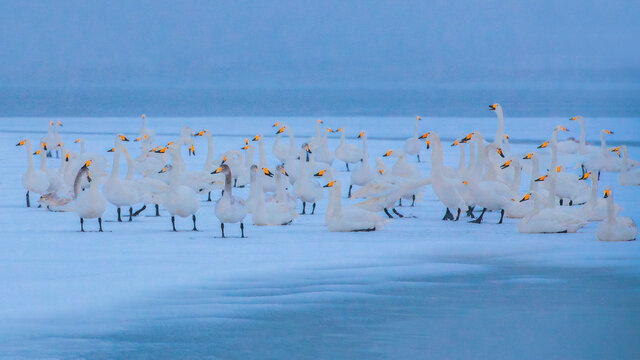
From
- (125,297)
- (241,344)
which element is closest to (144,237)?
(125,297)

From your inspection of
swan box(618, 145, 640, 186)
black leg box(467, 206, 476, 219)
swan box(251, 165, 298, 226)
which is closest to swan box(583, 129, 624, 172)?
swan box(618, 145, 640, 186)

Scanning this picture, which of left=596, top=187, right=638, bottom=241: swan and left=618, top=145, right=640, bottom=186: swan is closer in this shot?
left=596, top=187, right=638, bottom=241: swan

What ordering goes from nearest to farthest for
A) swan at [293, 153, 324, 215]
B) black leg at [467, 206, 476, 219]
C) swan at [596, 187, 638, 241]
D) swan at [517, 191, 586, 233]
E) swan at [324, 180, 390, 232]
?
swan at [596, 187, 638, 241] → swan at [517, 191, 586, 233] → swan at [324, 180, 390, 232] → black leg at [467, 206, 476, 219] → swan at [293, 153, 324, 215]

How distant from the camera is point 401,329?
6273mm

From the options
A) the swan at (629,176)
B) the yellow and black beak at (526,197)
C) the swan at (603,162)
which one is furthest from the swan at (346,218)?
the swan at (603,162)

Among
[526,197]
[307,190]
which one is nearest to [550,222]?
[526,197]

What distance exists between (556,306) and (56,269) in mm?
3786

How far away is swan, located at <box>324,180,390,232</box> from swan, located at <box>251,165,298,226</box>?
562mm

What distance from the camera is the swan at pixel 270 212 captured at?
35.5 feet

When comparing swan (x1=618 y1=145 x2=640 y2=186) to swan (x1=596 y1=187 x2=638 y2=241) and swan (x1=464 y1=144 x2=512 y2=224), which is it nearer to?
swan (x1=464 y1=144 x2=512 y2=224)

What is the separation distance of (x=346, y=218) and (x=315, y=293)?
3095 mm

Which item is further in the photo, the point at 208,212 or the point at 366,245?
the point at 208,212

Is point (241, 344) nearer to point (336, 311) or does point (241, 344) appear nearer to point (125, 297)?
point (336, 311)

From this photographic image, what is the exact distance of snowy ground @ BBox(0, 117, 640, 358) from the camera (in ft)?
19.4
